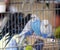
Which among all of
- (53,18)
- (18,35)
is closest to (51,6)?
(53,18)

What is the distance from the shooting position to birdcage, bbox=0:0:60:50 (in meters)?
1.82

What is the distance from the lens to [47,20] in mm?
1871

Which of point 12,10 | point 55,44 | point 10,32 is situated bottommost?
point 55,44

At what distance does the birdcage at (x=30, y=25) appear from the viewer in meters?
1.82

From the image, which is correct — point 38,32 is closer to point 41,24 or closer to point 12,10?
point 41,24

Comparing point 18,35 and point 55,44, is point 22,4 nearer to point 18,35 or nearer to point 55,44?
point 18,35

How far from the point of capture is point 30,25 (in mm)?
1863

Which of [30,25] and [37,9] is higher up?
[37,9]

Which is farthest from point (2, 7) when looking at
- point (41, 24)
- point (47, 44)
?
point (47, 44)

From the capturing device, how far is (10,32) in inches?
72.5

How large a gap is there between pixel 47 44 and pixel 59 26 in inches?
7.9

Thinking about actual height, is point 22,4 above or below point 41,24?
above

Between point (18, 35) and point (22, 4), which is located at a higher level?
point (22, 4)

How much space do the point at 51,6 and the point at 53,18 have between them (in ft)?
0.37
